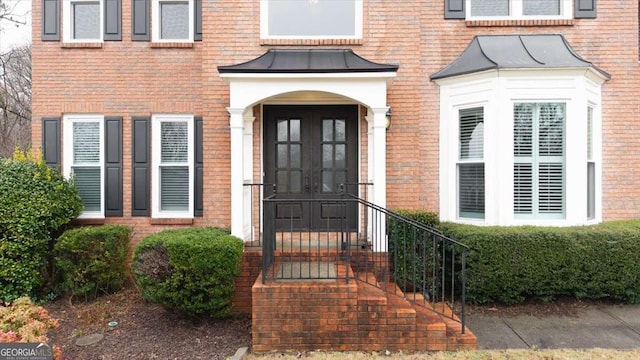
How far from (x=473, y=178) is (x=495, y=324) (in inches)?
90.7

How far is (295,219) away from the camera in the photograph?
6.22 meters

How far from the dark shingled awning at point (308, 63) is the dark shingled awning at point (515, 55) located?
1.60 m

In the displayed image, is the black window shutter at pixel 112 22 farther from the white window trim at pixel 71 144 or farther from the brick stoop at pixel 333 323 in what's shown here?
the brick stoop at pixel 333 323

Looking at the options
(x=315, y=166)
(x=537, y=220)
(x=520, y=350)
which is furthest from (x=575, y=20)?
(x=520, y=350)

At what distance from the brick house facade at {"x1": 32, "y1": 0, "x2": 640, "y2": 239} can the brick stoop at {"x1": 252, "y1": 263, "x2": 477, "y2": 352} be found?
1518 mm

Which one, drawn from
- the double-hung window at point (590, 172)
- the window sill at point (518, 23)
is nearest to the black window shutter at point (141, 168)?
the window sill at point (518, 23)

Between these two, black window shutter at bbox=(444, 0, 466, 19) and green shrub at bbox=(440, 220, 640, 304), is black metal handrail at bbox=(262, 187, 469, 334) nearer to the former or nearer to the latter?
green shrub at bbox=(440, 220, 640, 304)

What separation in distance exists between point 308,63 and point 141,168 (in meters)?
3.64

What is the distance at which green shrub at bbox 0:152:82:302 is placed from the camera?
17.6 feet

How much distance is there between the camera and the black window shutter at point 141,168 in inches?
257

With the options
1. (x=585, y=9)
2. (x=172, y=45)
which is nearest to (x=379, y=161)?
(x=172, y=45)

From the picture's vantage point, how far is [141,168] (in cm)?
656

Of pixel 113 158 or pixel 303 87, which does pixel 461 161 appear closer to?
pixel 303 87

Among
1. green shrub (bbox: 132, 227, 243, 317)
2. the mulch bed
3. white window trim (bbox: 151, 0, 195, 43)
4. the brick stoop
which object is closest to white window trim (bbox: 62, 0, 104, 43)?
white window trim (bbox: 151, 0, 195, 43)
